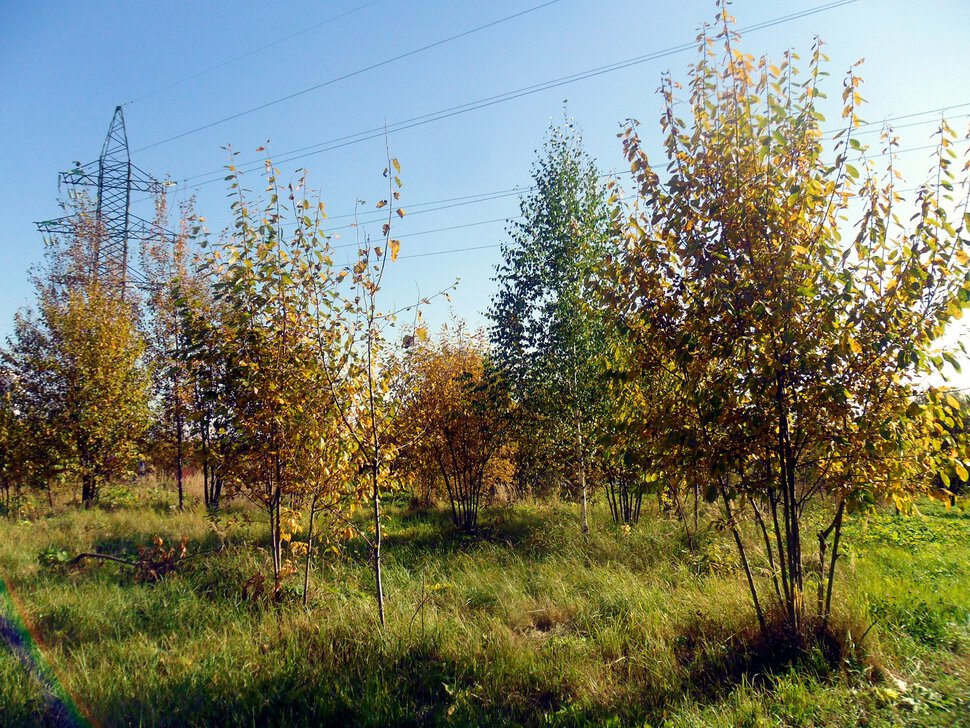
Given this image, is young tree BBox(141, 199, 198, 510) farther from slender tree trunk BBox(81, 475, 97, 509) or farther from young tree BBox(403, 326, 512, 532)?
young tree BBox(403, 326, 512, 532)

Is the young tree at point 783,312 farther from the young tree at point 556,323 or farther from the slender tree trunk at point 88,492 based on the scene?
the slender tree trunk at point 88,492

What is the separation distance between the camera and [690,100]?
461 cm

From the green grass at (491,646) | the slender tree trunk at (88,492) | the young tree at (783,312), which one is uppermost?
the young tree at (783,312)

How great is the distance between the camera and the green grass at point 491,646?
12.4 ft

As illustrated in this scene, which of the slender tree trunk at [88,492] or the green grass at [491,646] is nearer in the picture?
the green grass at [491,646]

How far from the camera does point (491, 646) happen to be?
4547 mm

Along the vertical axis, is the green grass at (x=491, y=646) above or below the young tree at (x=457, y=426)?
below

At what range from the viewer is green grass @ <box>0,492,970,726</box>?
3.78 metres

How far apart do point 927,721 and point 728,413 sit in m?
2.15

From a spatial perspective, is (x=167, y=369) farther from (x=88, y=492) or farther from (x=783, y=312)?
(x=783, y=312)

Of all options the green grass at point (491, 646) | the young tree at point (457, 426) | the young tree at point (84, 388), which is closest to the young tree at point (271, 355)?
the green grass at point (491, 646)

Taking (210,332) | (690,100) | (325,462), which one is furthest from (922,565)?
(210,332)

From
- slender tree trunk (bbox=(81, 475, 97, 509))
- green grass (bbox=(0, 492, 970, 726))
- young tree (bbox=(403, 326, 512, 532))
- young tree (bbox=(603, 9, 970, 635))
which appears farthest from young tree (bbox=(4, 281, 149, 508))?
young tree (bbox=(603, 9, 970, 635))

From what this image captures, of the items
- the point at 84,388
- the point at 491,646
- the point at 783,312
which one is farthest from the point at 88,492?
the point at 783,312
